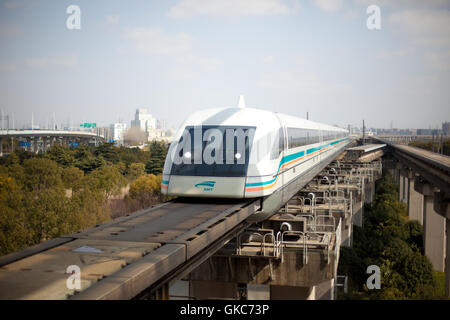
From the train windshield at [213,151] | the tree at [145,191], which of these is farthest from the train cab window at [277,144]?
the tree at [145,191]

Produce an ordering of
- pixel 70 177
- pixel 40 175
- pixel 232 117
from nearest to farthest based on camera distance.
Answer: pixel 232 117
pixel 40 175
pixel 70 177

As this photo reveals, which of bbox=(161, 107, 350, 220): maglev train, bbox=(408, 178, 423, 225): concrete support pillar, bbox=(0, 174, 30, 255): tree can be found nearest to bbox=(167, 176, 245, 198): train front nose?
bbox=(161, 107, 350, 220): maglev train

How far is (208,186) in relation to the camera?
11.0 m

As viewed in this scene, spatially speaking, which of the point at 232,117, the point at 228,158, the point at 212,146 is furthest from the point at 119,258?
the point at 232,117

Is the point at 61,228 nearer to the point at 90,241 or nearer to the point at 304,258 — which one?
the point at 304,258

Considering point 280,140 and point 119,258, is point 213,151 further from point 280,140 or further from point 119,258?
point 119,258

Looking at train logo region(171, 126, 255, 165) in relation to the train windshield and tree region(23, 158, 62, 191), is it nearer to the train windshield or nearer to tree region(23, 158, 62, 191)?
the train windshield

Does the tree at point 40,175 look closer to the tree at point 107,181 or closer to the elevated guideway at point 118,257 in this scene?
the tree at point 107,181

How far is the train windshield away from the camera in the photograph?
36.9 feet

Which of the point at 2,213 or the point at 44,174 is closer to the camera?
the point at 2,213

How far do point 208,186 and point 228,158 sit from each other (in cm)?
89

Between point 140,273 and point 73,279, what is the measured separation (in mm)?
726
